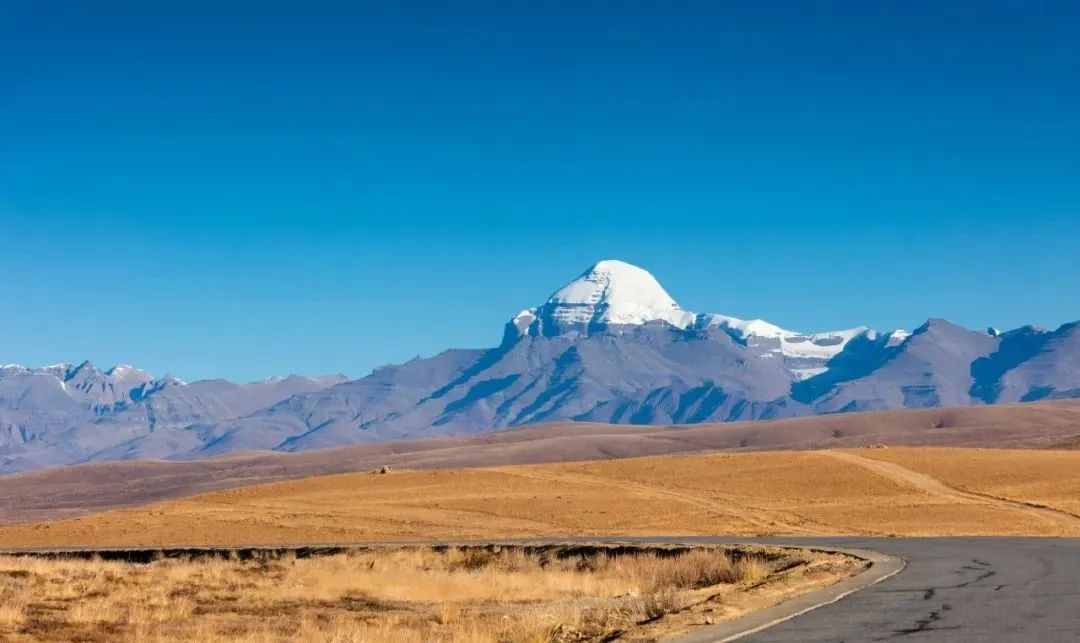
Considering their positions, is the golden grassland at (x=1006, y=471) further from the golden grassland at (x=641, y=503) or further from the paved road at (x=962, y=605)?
the paved road at (x=962, y=605)

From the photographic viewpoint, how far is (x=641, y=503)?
66.3 meters

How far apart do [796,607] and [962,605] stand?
9.13 ft

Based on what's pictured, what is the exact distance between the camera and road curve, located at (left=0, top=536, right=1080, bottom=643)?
A: 17.4 meters

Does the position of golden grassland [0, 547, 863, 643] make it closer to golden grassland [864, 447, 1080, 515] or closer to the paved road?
the paved road

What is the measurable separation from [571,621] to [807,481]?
55830 mm

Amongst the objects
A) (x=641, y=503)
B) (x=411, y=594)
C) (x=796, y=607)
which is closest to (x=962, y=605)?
(x=796, y=607)

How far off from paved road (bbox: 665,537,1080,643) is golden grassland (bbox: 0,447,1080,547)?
20528 mm

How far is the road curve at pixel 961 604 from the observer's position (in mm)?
17422

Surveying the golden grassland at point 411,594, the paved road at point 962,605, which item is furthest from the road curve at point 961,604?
the golden grassland at point 411,594

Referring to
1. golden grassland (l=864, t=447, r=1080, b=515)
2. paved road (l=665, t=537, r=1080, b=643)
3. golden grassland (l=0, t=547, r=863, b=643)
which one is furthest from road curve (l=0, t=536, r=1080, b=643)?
golden grassland (l=864, t=447, r=1080, b=515)

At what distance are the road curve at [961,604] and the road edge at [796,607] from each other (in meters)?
0.17

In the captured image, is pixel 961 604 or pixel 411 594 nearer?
pixel 961 604

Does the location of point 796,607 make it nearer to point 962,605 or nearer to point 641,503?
point 962,605

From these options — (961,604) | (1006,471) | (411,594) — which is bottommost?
(1006,471)
